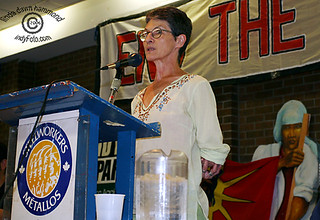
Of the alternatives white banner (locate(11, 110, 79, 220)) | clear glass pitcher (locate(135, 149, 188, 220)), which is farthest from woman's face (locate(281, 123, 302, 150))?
white banner (locate(11, 110, 79, 220))

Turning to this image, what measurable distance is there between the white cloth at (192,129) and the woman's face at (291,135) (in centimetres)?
251

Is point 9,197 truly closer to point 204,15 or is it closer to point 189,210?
point 189,210

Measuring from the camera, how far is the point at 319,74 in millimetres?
4363

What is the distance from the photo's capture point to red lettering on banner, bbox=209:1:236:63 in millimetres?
4223

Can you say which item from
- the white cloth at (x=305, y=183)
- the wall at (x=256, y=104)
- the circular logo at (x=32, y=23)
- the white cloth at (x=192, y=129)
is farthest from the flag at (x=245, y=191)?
the circular logo at (x=32, y=23)

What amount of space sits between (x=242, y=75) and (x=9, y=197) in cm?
286

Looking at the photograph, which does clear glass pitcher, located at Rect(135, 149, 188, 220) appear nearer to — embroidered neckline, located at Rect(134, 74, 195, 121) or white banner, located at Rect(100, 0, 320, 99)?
embroidered neckline, located at Rect(134, 74, 195, 121)

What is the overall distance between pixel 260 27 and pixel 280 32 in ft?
0.63

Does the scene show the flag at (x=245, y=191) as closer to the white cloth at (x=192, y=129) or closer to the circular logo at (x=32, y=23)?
the white cloth at (x=192, y=129)

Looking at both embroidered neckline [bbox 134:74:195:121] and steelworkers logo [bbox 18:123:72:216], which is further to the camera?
embroidered neckline [bbox 134:74:195:121]

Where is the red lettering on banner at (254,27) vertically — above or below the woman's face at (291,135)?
above

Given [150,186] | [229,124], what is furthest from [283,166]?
[150,186]

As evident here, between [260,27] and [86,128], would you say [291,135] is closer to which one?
[260,27]

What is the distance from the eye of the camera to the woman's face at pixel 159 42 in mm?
1964
